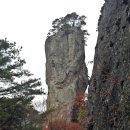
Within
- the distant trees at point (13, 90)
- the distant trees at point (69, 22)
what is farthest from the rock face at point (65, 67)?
the distant trees at point (13, 90)

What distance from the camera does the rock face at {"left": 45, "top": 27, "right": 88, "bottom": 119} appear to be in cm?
5140

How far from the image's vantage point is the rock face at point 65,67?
51400mm

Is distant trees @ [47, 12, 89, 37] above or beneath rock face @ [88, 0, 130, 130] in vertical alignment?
above

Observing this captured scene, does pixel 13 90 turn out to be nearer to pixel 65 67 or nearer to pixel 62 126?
pixel 62 126

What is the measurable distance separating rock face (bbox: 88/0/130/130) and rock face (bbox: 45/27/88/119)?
30420mm

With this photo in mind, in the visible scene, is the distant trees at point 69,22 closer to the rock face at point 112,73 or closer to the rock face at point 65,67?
the rock face at point 65,67

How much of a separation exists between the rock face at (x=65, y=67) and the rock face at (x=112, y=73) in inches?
1198

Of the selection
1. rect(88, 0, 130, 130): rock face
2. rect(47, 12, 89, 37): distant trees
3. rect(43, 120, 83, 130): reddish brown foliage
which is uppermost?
rect(47, 12, 89, 37): distant trees

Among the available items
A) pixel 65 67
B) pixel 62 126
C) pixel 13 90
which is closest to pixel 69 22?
pixel 65 67

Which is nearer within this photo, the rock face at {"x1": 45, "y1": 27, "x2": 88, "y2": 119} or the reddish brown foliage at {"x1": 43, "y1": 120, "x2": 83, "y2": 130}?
the reddish brown foliage at {"x1": 43, "y1": 120, "x2": 83, "y2": 130}

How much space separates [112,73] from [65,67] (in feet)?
119

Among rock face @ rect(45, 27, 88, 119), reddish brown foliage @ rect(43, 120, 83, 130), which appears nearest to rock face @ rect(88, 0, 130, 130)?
reddish brown foliage @ rect(43, 120, 83, 130)

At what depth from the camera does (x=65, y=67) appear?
5297 cm

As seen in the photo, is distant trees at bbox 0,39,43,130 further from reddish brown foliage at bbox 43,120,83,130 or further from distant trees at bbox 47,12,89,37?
distant trees at bbox 47,12,89,37
